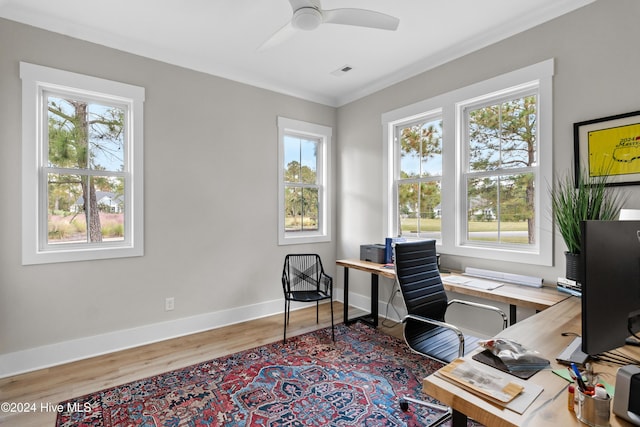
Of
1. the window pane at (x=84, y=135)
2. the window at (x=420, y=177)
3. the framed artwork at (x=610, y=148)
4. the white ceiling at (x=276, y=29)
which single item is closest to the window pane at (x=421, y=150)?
the window at (x=420, y=177)

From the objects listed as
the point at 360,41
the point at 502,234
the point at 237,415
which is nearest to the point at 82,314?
the point at 237,415

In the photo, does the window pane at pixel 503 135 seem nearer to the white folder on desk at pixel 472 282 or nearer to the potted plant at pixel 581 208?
the potted plant at pixel 581 208

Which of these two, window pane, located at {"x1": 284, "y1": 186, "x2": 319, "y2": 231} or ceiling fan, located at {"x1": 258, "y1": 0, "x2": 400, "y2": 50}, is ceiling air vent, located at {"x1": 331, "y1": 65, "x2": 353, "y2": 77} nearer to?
ceiling fan, located at {"x1": 258, "y1": 0, "x2": 400, "y2": 50}

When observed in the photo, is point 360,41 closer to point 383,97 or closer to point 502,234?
point 383,97

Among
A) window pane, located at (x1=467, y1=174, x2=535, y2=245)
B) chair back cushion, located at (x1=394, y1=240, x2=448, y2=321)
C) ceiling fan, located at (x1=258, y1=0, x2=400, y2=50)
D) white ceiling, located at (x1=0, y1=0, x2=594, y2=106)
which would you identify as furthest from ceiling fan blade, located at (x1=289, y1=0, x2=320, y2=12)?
window pane, located at (x1=467, y1=174, x2=535, y2=245)

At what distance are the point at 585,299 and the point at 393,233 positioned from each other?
2.92 metres

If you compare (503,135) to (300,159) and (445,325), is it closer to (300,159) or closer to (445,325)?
(445,325)

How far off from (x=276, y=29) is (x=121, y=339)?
123 inches

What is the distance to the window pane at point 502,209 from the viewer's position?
8.87ft

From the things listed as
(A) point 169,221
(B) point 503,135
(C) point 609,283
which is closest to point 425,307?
(C) point 609,283

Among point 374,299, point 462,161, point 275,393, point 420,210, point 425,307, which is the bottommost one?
point 275,393

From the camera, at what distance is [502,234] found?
9.45ft

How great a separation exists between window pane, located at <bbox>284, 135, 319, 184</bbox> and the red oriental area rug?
7.12ft

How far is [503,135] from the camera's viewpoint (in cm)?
286
